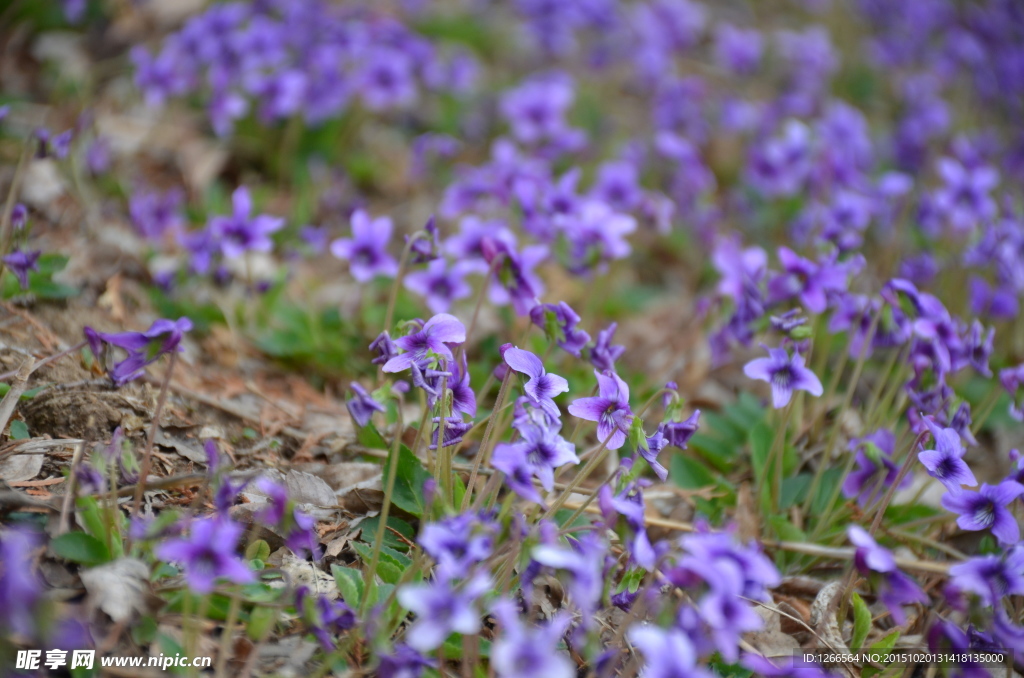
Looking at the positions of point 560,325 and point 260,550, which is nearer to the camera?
point 260,550

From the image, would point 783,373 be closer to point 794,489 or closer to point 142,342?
point 794,489

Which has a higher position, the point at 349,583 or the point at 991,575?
the point at 991,575

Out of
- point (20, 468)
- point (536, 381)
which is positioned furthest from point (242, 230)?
point (536, 381)

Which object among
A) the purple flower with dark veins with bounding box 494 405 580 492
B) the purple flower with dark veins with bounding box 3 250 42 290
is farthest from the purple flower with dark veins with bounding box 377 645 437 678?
the purple flower with dark veins with bounding box 3 250 42 290

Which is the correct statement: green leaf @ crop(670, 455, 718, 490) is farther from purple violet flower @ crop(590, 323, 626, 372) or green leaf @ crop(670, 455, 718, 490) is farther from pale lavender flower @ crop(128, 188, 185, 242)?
pale lavender flower @ crop(128, 188, 185, 242)

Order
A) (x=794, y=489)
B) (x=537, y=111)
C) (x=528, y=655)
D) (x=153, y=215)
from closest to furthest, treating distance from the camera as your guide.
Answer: (x=528, y=655)
(x=794, y=489)
(x=153, y=215)
(x=537, y=111)

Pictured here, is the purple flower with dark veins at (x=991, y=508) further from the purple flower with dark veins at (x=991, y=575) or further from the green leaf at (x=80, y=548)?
the green leaf at (x=80, y=548)

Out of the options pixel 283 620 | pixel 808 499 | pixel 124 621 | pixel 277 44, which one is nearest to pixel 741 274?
pixel 808 499
